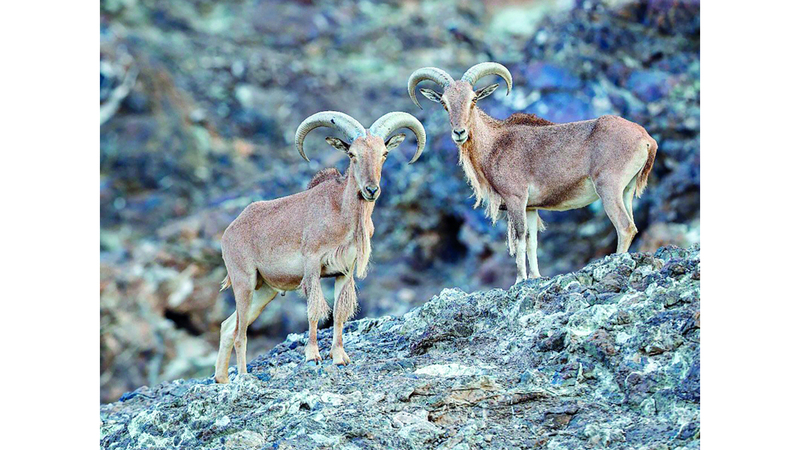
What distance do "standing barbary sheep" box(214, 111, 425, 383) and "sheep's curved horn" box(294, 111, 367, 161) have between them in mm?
13

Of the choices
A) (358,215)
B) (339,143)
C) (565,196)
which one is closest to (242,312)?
A: (358,215)

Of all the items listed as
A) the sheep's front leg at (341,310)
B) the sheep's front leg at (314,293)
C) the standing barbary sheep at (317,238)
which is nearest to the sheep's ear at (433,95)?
the standing barbary sheep at (317,238)

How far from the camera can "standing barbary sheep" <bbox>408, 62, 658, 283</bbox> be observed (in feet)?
49.5

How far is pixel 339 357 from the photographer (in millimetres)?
14305

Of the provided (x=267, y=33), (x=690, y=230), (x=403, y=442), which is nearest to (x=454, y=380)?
(x=403, y=442)

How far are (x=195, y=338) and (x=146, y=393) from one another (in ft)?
55.9

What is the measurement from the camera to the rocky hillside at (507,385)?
12.3 m

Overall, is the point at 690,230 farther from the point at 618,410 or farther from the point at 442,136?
the point at 618,410

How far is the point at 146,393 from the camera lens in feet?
56.9

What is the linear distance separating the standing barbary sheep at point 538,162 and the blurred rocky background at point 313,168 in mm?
13612

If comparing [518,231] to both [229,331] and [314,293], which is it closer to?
[314,293]

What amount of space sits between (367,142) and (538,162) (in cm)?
297
